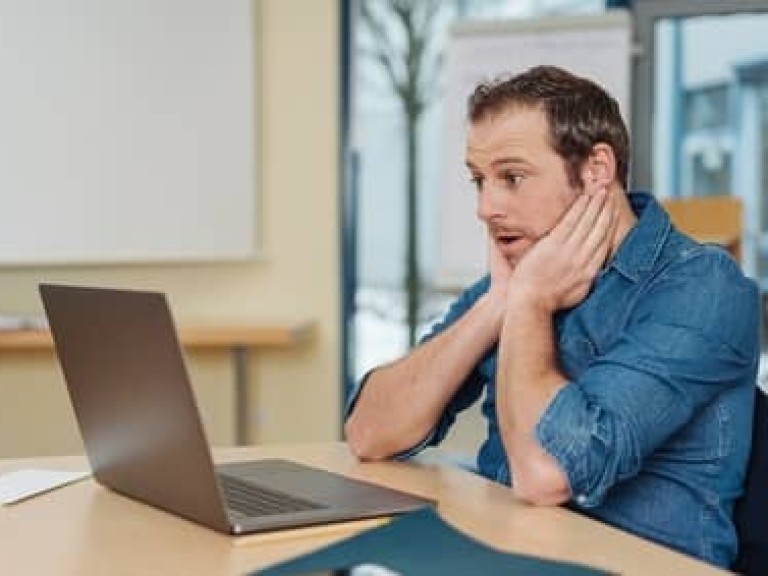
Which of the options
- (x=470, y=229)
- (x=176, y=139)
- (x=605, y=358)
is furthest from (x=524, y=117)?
(x=176, y=139)

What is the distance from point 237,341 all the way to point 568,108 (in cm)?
191

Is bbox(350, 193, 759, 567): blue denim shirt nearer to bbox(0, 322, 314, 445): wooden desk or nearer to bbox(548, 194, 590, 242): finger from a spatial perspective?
bbox(548, 194, 590, 242): finger

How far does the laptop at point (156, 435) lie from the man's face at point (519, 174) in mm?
436

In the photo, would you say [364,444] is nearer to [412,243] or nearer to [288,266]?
[288,266]

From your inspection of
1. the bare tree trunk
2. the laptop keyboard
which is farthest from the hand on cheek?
the bare tree trunk

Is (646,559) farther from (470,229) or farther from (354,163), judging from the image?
(354,163)

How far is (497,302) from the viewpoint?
1.67 m

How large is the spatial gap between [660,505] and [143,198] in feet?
7.73

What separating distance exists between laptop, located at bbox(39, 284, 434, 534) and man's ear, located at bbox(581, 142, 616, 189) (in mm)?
526

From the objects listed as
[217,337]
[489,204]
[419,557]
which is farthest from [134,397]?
[217,337]

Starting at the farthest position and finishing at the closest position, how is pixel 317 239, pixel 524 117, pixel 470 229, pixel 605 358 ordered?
pixel 317 239 < pixel 470 229 < pixel 524 117 < pixel 605 358

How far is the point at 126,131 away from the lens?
11.4 feet

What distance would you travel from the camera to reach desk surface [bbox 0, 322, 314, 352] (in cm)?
329

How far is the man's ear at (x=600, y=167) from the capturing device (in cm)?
162
